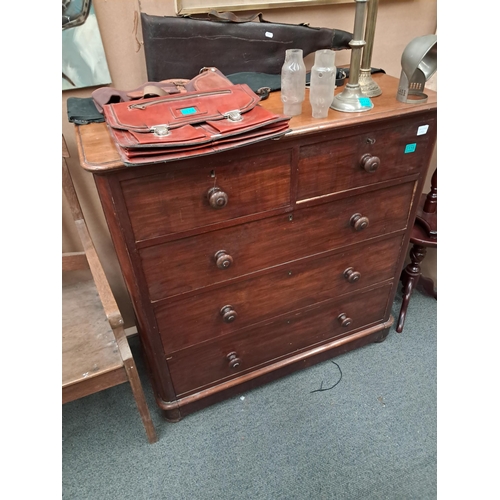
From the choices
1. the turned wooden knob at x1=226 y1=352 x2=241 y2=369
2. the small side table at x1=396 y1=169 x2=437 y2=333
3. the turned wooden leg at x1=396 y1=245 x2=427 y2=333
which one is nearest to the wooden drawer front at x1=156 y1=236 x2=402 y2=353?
the turned wooden knob at x1=226 y1=352 x2=241 y2=369

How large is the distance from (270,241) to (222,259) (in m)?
0.19

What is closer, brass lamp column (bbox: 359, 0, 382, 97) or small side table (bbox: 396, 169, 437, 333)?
brass lamp column (bbox: 359, 0, 382, 97)

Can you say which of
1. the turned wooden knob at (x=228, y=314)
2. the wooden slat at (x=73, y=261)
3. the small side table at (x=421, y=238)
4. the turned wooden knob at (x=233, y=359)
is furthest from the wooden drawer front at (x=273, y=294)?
the wooden slat at (x=73, y=261)

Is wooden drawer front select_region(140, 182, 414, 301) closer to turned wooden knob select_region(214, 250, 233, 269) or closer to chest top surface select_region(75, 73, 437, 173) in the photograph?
turned wooden knob select_region(214, 250, 233, 269)

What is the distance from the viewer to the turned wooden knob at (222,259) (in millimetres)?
1167

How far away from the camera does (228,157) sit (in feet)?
3.33

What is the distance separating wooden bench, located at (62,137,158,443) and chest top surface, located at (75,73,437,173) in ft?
1.11

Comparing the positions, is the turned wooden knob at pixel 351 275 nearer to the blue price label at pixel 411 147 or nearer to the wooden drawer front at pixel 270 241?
the wooden drawer front at pixel 270 241

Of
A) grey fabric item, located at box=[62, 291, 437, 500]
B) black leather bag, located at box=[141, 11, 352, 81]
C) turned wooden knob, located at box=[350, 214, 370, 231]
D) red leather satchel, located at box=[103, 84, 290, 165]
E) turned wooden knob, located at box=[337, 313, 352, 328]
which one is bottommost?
grey fabric item, located at box=[62, 291, 437, 500]

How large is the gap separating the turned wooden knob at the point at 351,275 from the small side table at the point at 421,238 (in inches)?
16.6

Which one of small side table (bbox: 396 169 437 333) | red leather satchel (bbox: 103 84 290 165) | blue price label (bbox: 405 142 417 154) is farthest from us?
Answer: small side table (bbox: 396 169 437 333)

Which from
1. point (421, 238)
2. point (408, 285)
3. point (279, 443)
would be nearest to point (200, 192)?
point (279, 443)

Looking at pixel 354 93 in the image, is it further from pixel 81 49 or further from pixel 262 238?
pixel 81 49

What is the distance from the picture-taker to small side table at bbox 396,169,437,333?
1.73 metres
